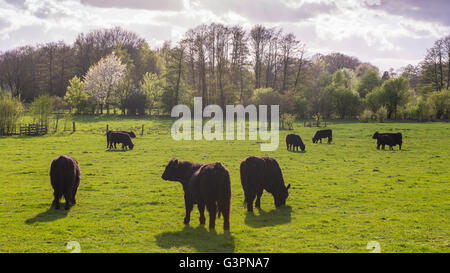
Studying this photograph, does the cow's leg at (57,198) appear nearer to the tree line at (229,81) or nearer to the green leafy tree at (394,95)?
the tree line at (229,81)

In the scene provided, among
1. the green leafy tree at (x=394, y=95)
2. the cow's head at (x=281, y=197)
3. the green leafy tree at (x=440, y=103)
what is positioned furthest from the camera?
the green leafy tree at (x=394, y=95)

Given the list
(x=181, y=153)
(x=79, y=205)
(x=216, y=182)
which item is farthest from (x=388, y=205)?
(x=181, y=153)

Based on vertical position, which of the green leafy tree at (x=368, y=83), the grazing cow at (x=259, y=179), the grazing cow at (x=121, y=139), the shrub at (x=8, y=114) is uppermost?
the green leafy tree at (x=368, y=83)

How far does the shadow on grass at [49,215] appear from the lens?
37.3 feet

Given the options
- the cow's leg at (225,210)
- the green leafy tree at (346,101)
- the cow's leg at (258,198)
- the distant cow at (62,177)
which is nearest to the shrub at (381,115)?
the green leafy tree at (346,101)

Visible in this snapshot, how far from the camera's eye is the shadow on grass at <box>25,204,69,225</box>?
11359 millimetres

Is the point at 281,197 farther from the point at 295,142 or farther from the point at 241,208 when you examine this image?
the point at 295,142

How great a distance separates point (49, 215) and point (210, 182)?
602 cm

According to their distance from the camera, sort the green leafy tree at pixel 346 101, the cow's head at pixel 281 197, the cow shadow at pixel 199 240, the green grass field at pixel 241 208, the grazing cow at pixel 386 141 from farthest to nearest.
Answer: the green leafy tree at pixel 346 101
the grazing cow at pixel 386 141
the cow's head at pixel 281 197
the green grass field at pixel 241 208
the cow shadow at pixel 199 240

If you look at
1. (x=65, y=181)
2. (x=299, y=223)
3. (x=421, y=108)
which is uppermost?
(x=421, y=108)
